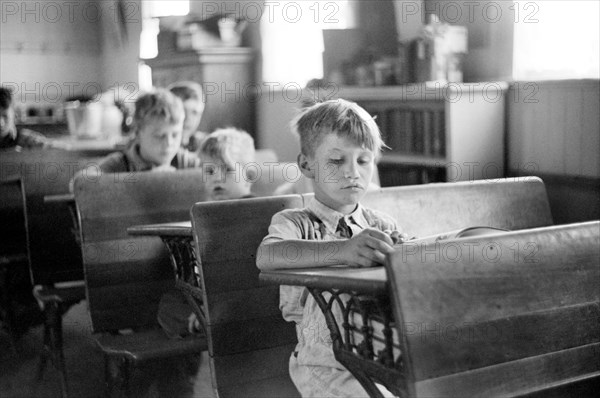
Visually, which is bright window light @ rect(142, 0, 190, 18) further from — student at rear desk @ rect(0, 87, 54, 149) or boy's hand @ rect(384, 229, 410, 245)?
boy's hand @ rect(384, 229, 410, 245)

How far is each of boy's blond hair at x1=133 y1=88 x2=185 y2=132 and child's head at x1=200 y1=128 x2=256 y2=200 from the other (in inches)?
19.2

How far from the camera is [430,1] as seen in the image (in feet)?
16.3

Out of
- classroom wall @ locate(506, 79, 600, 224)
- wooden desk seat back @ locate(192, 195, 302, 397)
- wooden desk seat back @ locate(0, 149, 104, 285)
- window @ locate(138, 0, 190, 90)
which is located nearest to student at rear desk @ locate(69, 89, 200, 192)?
wooden desk seat back @ locate(0, 149, 104, 285)

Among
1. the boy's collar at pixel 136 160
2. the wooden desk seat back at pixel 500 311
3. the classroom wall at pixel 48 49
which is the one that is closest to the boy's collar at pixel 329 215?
the wooden desk seat back at pixel 500 311

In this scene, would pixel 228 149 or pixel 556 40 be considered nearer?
pixel 228 149

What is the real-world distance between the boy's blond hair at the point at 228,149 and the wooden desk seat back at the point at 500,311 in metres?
1.51

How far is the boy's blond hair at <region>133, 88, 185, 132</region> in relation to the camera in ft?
11.8

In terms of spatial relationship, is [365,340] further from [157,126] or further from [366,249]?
[157,126]

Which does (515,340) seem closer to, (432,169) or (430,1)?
(432,169)

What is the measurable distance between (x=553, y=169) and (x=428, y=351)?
2.70m

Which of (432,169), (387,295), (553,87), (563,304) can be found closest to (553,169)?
(553,87)

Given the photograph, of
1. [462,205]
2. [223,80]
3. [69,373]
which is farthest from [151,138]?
[223,80]

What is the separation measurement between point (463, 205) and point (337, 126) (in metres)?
0.82

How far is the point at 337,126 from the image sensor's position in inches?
84.7
